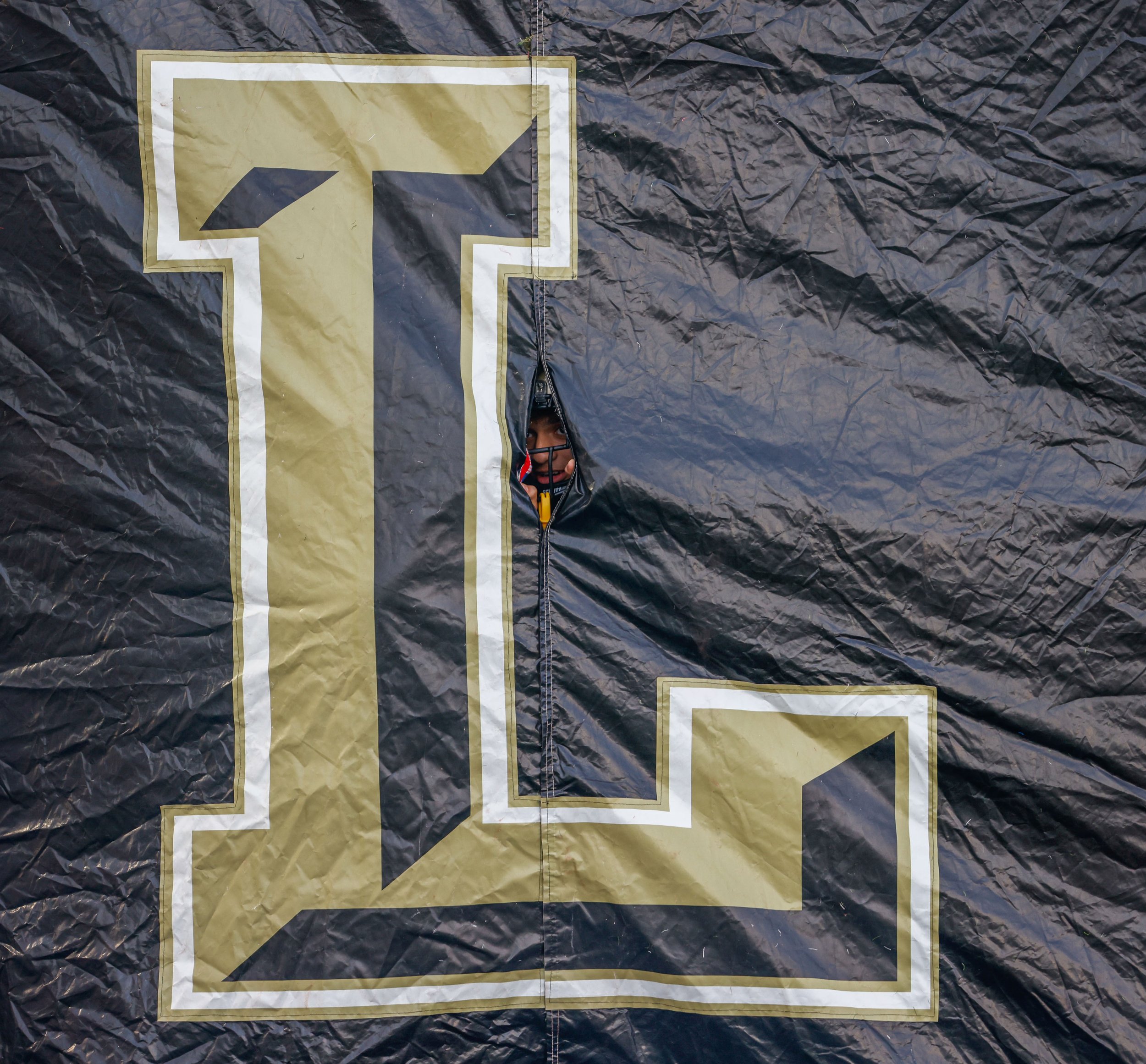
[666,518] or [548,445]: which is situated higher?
[548,445]

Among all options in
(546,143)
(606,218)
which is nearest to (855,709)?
(606,218)

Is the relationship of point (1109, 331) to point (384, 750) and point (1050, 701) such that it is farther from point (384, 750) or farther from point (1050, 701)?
point (384, 750)

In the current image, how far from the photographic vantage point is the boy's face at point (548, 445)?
1551 mm

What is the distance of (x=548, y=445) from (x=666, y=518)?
25cm

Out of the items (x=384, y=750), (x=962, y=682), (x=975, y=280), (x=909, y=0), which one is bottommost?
(x=384, y=750)

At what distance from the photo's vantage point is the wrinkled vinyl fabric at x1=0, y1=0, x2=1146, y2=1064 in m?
1.51

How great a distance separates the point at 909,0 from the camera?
4.92 ft

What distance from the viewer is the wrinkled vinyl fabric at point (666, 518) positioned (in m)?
1.51

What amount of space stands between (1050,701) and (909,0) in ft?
4.08

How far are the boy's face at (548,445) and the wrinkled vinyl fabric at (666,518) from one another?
40 mm

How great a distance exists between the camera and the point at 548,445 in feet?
5.12

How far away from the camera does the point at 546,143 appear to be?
1.52 metres

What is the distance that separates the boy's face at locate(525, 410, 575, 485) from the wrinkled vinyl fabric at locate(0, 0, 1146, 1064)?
4cm

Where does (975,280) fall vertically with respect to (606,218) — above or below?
below
